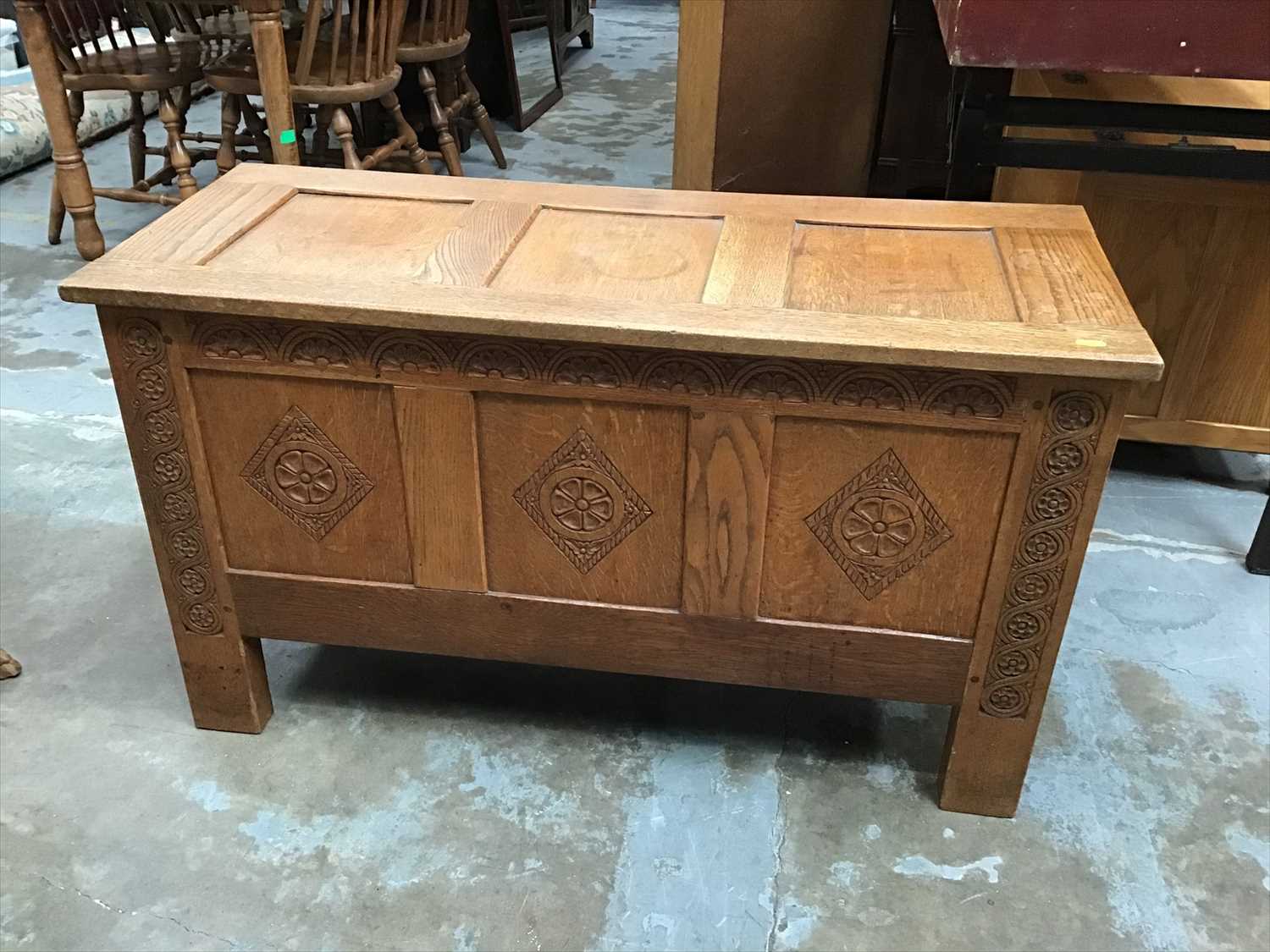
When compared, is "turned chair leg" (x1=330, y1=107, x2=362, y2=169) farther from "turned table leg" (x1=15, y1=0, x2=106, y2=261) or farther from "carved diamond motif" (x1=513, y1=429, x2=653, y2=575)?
"carved diamond motif" (x1=513, y1=429, x2=653, y2=575)

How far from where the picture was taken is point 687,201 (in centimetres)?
154

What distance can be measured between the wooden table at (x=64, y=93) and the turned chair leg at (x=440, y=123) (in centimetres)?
73

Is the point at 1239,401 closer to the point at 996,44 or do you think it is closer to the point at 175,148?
the point at 996,44

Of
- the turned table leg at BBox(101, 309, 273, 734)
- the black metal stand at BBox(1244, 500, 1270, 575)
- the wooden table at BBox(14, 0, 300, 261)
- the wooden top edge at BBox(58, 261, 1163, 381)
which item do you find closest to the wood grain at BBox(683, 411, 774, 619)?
the wooden top edge at BBox(58, 261, 1163, 381)

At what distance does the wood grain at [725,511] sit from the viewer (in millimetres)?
1233

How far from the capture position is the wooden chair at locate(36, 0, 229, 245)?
2.95 meters

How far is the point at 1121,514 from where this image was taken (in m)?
2.12

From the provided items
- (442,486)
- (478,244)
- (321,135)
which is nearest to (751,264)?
(478,244)

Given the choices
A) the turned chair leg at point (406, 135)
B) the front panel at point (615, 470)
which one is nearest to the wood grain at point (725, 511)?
the front panel at point (615, 470)

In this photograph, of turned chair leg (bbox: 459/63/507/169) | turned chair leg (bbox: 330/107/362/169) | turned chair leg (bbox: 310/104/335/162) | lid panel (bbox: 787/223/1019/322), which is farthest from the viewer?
turned chair leg (bbox: 459/63/507/169)

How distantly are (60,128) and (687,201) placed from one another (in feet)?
7.35

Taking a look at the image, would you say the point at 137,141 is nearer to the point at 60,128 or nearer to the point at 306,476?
the point at 60,128

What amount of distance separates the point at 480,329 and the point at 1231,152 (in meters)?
1.14

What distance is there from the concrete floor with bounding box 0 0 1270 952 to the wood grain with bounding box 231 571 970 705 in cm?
19
